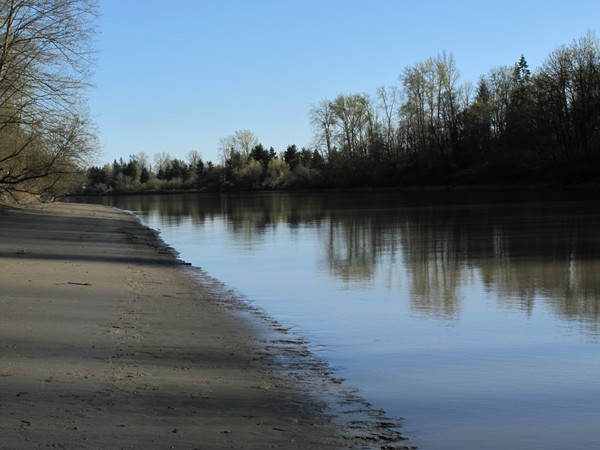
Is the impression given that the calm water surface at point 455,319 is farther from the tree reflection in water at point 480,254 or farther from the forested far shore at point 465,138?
the forested far shore at point 465,138

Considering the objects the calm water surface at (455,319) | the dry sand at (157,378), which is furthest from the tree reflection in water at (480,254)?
the dry sand at (157,378)

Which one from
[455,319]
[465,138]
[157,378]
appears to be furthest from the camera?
[465,138]

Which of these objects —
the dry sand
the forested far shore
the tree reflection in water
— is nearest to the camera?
the dry sand

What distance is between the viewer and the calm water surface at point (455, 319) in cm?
653

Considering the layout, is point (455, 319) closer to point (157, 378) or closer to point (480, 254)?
point (157, 378)

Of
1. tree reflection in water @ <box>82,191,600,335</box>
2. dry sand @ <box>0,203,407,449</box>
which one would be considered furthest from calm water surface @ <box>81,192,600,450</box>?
dry sand @ <box>0,203,407,449</box>

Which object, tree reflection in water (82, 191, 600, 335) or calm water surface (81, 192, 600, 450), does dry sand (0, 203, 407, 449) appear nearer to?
calm water surface (81, 192, 600, 450)

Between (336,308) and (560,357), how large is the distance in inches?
183

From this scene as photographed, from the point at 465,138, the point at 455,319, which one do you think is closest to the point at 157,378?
the point at 455,319

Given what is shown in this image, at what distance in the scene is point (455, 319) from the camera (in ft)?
37.1

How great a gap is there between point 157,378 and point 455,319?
5.96 metres

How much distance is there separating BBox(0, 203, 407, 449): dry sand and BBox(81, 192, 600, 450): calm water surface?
0.66 m

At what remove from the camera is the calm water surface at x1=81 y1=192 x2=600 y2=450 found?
6527mm

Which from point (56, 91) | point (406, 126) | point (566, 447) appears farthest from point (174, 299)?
point (406, 126)
